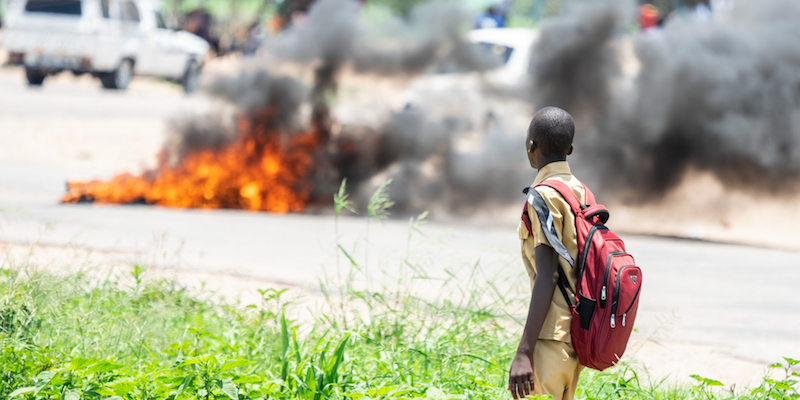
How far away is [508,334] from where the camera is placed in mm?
4559

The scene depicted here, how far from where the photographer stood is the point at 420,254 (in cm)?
544

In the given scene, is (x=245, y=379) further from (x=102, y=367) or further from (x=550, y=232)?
(x=550, y=232)

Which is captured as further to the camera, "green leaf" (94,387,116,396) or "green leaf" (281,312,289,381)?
"green leaf" (281,312,289,381)

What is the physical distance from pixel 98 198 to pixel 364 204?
3.19 meters

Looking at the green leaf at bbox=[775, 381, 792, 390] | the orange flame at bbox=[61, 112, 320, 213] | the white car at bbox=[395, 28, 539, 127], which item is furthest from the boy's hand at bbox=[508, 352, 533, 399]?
the white car at bbox=[395, 28, 539, 127]

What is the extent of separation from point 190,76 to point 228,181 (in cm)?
1270

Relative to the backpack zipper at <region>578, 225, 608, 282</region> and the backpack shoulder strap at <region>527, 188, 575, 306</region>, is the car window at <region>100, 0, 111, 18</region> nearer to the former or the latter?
the backpack shoulder strap at <region>527, 188, 575, 306</region>

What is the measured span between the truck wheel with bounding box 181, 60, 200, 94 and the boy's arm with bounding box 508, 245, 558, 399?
19792mm

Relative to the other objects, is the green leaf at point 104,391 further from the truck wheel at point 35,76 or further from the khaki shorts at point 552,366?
the truck wheel at point 35,76

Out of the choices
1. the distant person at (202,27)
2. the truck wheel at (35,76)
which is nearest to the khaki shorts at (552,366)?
the truck wheel at (35,76)

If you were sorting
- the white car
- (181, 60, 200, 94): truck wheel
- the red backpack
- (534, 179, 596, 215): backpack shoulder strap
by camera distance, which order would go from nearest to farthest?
the red backpack → (534, 179, 596, 215): backpack shoulder strap → the white car → (181, 60, 200, 94): truck wheel

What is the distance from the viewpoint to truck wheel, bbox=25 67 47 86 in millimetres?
19016

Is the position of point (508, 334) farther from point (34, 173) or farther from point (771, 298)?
point (34, 173)

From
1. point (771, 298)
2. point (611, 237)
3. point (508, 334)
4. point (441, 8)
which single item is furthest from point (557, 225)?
point (441, 8)
